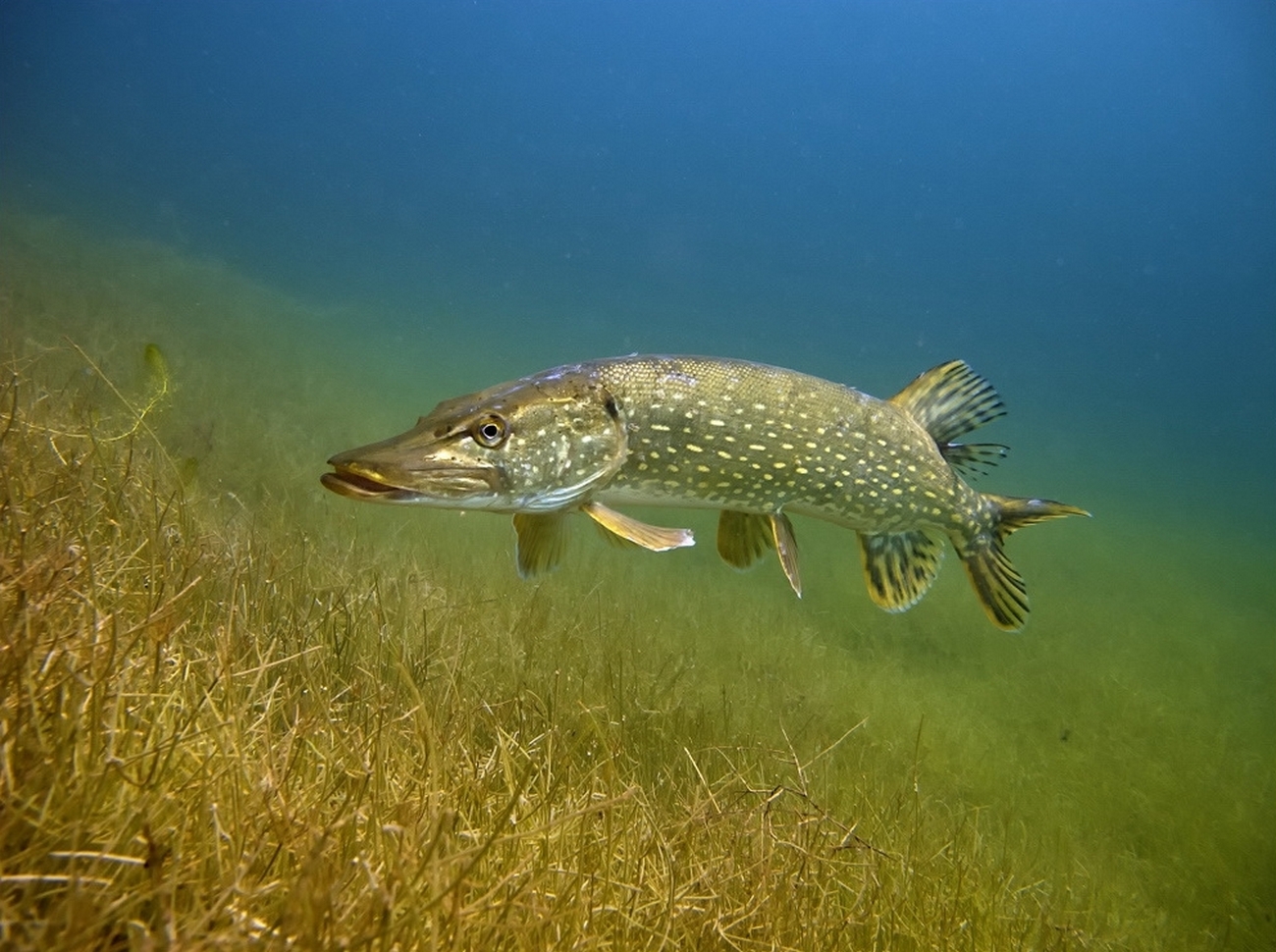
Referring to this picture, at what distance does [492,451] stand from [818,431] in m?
1.80

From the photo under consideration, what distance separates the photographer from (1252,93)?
190 ft

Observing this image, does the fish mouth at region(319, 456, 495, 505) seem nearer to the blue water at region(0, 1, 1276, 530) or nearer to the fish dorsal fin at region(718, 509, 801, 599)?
the fish dorsal fin at region(718, 509, 801, 599)

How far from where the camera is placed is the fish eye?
114 inches

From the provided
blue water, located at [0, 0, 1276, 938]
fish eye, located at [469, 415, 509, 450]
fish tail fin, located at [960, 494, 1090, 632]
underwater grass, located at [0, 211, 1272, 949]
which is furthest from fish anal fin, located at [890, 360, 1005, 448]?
blue water, located at [0, 0, 1276, 938]

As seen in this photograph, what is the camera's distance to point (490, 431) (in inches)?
116

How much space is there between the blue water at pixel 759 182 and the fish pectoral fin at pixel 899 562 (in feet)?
144

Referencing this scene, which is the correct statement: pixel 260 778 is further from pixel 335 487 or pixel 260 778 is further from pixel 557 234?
pixel 557 234

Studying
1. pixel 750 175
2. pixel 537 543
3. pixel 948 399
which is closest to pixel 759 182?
pixel 750 175

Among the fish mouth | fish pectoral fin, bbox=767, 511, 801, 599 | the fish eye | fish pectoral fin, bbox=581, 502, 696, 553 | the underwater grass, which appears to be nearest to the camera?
the underwater grass

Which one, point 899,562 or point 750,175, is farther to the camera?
point 750,175

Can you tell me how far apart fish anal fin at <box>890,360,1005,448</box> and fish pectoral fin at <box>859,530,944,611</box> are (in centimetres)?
62

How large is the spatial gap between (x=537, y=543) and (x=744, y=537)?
4.07 ft

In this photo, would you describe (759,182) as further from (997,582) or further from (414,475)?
(414,475)

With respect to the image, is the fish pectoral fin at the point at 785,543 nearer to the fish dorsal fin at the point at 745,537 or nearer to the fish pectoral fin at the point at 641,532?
the fish dorsal fin at the point at 745,537
